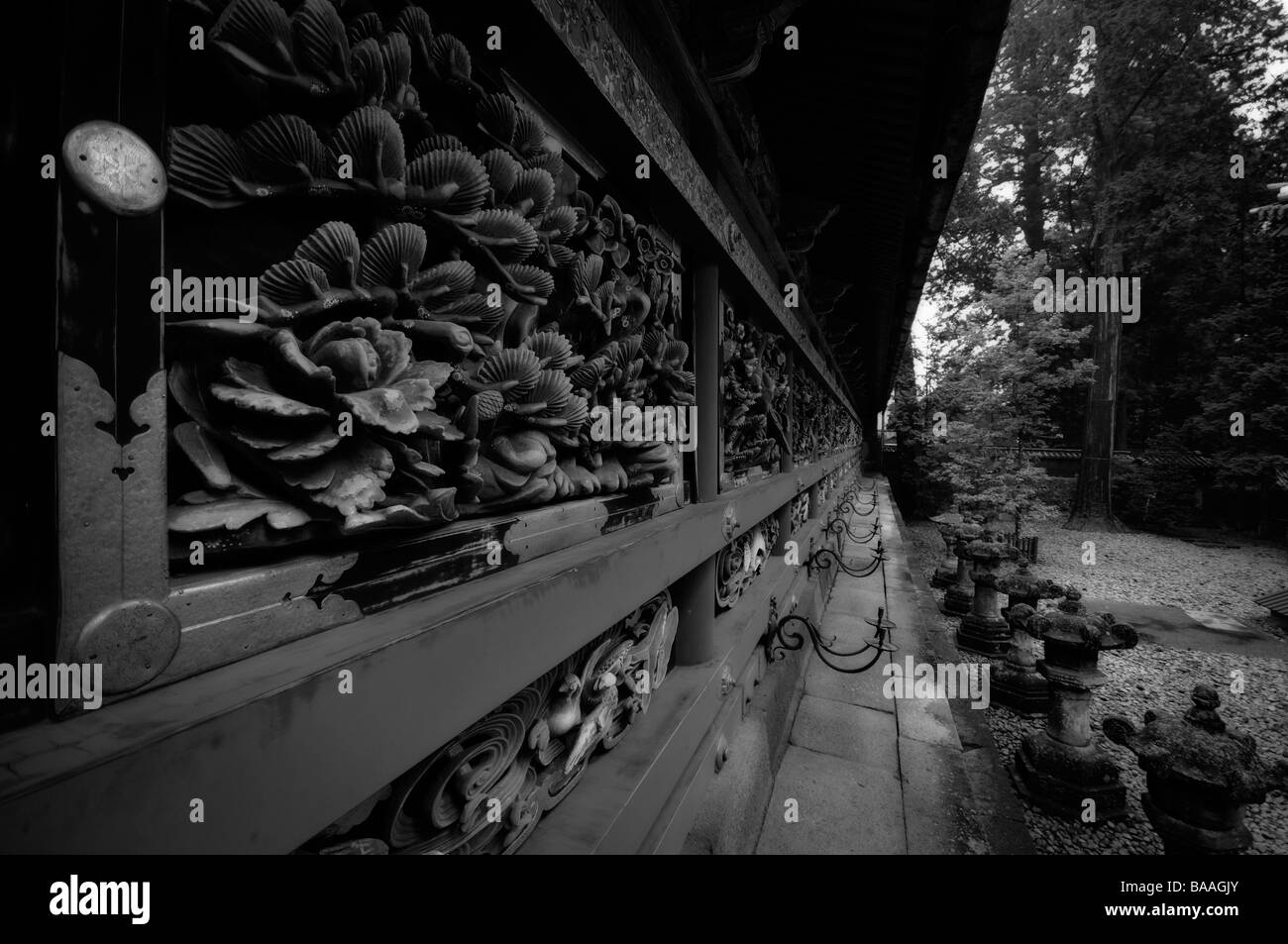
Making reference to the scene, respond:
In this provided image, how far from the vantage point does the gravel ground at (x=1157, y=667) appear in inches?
168

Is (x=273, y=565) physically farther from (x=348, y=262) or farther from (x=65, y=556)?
Answer: (x=348, y=262)

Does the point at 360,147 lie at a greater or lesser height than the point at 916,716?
greater

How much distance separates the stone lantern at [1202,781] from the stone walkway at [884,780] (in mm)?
897

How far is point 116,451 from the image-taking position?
615 millimetres

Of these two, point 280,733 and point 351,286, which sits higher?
point 351,286

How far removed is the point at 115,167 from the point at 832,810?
333 cm

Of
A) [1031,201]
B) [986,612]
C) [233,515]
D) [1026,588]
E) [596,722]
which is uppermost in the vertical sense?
[1031,201]

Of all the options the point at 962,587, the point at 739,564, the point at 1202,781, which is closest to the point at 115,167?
the point at 739,564

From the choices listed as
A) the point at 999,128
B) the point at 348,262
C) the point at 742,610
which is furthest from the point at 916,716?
the point at 999,128

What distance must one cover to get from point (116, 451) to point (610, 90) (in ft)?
4.56

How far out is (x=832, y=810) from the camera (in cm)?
276

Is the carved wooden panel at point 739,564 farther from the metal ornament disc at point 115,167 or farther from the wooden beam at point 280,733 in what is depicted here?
the metal ornament disc at point 115,167

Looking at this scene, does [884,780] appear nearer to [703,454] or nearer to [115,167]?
[703,454]

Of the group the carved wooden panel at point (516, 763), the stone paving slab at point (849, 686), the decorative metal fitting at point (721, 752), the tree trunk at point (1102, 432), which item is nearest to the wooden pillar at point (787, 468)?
the stone paving slab at point (849, 686)
